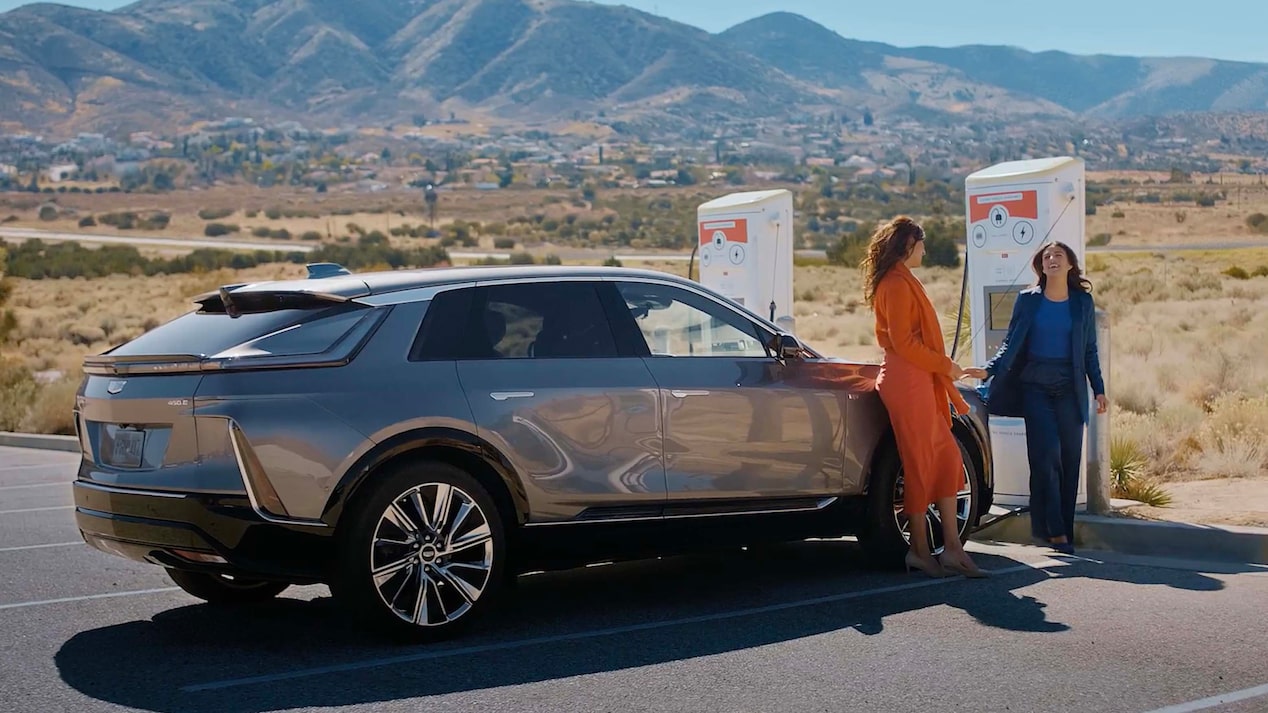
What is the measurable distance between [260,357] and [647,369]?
195cm

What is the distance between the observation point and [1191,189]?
388ft

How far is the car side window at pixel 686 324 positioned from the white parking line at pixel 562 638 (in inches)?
52.1

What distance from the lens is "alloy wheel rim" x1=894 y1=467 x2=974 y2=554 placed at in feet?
29.0

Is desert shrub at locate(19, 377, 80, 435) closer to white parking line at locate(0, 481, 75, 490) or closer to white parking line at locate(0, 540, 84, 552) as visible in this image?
white parking line at locate(0, 481, 75, 490)

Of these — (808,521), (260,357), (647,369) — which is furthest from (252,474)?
(808,521)

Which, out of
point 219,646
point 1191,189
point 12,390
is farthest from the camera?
point 1191,189

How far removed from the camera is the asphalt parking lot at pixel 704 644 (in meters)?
6.26

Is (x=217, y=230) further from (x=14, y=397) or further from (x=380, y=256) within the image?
(x=14, y=397)

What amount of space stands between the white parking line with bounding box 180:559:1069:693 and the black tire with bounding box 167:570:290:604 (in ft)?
4.42

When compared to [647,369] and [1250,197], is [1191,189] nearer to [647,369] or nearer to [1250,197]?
[1250,197]

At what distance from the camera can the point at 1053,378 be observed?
9.48m

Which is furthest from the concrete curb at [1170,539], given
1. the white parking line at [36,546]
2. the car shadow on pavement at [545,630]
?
the white parking line at [36,546]

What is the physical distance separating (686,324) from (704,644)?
1850 millimetres

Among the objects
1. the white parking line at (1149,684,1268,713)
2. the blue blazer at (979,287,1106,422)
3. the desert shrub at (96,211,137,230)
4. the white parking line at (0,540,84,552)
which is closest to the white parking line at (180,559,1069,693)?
the blue blazer at (979,287,1106,422)
